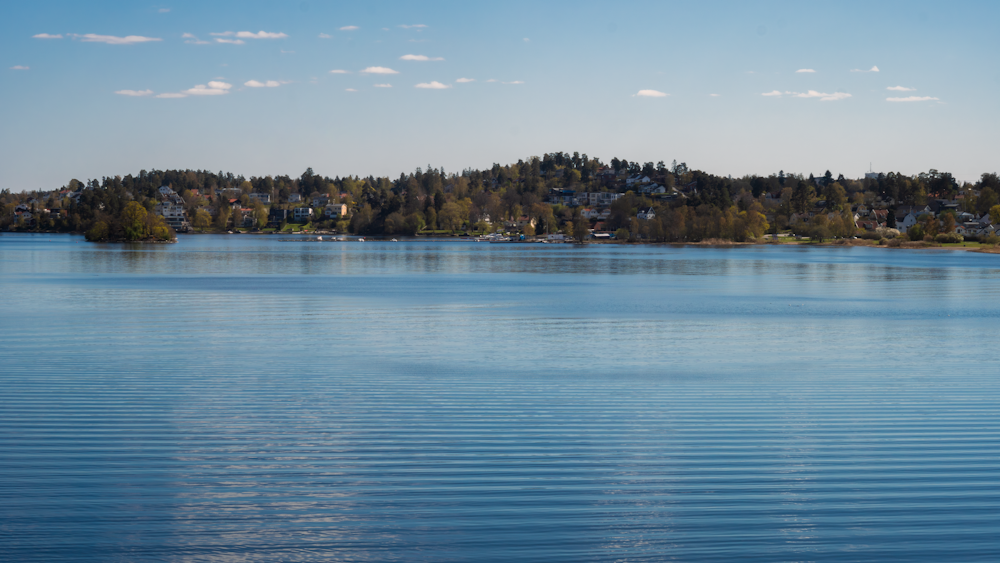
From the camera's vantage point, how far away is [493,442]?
9.62 meters

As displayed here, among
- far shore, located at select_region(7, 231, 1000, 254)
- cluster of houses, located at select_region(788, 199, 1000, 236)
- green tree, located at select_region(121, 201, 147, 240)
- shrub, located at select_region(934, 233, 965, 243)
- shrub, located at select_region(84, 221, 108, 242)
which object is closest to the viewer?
green tree, located at select_region(121, 201, 147, 240)

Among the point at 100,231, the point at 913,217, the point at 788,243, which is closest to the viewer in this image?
the point at 100,231

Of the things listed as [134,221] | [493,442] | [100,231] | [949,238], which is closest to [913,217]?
[949,238]

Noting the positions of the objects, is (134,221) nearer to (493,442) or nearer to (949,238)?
(949,238)

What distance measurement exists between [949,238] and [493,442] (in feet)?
428

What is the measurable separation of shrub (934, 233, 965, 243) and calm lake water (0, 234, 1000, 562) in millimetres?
112773

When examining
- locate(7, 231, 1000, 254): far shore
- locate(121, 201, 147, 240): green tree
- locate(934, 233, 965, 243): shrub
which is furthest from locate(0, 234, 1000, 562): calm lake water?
locate(934, 233, 965, 243): shrub

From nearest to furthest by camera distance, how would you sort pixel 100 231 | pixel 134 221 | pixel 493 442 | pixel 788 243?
pixel 493 442, pixel 134 221, pixel 100 231, pixel 788 243

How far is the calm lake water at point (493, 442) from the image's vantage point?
6.62 meters

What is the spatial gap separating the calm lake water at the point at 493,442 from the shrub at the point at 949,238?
11277 cm

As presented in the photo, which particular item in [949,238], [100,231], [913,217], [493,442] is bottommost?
[493,442]

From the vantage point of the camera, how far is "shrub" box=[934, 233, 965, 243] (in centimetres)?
12312

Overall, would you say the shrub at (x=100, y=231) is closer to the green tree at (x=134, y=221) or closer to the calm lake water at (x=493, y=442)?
the green tree at (x=134, y=221)

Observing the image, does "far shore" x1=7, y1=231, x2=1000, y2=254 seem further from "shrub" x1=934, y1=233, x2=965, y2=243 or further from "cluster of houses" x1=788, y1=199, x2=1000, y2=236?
"cluster of houses" x1=788, y1=199, x2=1000, y2=236
